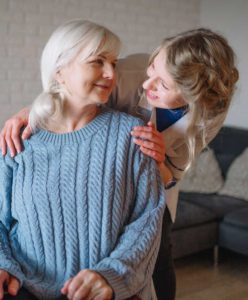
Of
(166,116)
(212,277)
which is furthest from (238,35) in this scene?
(166,116)

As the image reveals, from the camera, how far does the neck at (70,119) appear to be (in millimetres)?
1468

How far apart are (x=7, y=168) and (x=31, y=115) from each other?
0.17 m

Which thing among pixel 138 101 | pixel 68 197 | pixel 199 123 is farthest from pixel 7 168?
pixel 199 123

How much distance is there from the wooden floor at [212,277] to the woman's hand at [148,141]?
6.02 ft

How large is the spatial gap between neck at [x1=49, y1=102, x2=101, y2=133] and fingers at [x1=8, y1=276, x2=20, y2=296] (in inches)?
17.3

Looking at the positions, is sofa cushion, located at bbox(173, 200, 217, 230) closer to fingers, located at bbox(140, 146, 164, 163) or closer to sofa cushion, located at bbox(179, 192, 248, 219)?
sofa cushion, located at bbox(179, 192, 248, 219)

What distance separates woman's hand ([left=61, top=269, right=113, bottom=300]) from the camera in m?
1.25

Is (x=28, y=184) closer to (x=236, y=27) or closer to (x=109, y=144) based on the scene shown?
(x=109, y=144)

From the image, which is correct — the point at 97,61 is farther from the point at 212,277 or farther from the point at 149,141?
the point at 212,277

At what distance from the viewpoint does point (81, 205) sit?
1.39 m

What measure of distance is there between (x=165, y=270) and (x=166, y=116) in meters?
0.60

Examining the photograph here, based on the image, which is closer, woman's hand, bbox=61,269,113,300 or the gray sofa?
woman's hand, bbox=61,269,113,300

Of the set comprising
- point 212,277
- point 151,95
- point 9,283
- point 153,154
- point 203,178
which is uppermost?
point 151,95

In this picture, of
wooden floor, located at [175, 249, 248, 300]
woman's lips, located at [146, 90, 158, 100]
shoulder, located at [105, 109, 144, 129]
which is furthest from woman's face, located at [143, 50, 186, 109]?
wooden floor, located at [175, 249, 248, 300]
